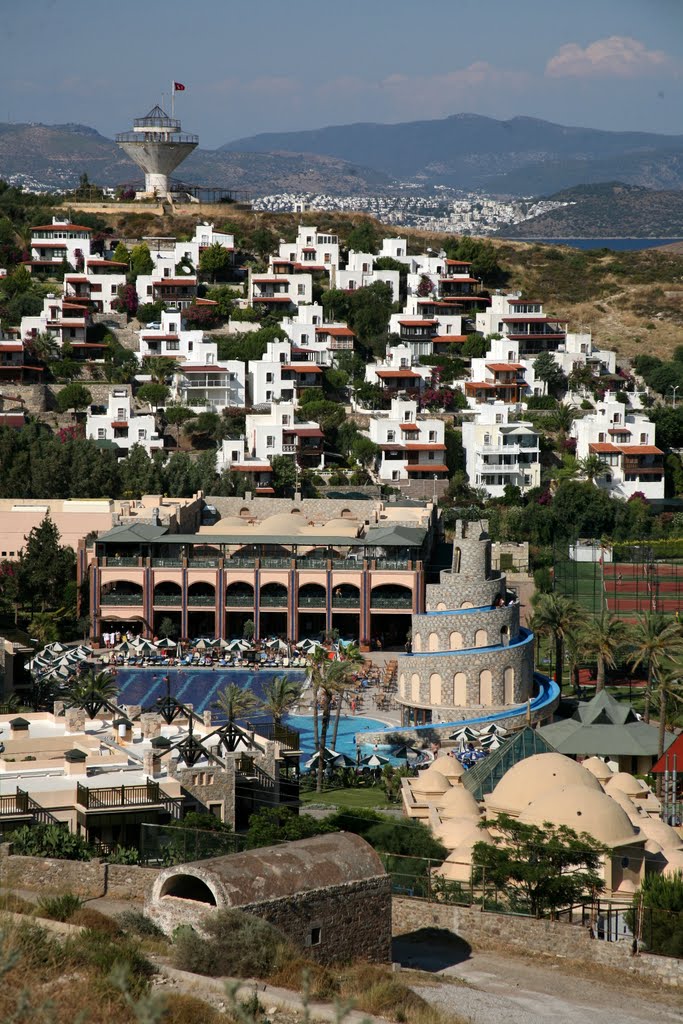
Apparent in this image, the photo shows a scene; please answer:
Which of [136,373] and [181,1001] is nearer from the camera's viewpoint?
[181,1001]

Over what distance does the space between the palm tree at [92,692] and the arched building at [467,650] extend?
9.29 m

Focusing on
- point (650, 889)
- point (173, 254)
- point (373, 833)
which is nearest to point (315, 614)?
point (373, 833)

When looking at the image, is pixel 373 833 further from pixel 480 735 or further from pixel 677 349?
pixel 677 349

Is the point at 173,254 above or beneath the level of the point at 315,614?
above

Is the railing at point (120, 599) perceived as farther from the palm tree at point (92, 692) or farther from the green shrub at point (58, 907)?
the green shrub at point (58, 907)

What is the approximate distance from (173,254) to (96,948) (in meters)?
90.0

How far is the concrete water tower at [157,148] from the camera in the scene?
128 metres

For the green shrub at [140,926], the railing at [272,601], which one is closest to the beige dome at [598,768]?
the green shrub at [140,926]

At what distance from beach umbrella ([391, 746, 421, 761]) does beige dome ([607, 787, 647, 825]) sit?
9676mm

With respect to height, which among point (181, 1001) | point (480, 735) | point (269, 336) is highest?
point (269, 336)

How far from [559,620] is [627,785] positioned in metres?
15.4

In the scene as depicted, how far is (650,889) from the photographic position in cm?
3269

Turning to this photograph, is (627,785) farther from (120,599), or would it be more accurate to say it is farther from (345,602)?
(120,599)

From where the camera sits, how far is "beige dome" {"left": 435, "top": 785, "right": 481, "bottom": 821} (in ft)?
126
